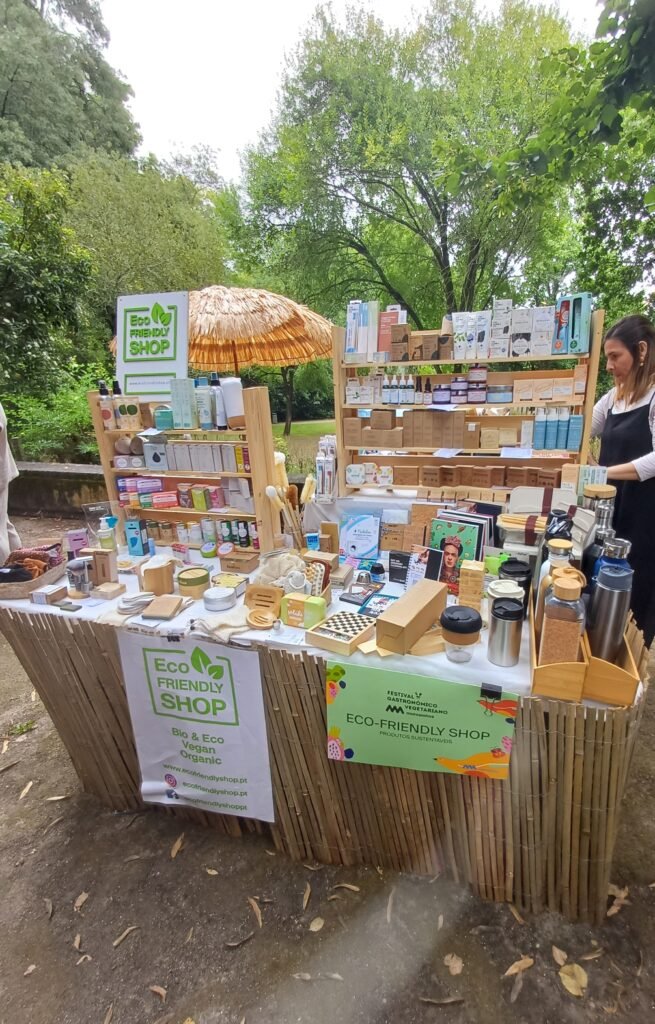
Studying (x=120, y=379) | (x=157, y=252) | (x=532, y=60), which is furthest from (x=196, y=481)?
(x=532, y=60)

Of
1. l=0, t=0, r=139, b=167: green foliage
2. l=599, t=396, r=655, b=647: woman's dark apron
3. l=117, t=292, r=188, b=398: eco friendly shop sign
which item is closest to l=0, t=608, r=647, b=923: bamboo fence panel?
l=599, t=396, r=655, b=647: woman's dark apron

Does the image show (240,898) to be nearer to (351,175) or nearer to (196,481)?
(196,481)

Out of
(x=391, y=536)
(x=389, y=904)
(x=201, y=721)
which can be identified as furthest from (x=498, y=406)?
(x=389, y=904)

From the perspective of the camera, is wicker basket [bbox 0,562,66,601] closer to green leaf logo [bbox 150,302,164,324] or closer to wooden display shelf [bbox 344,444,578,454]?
green leaf logo [bbox 150,302,164,324]

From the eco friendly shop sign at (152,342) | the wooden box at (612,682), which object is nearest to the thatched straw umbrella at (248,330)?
the eco friendly shop sign at (152,342)

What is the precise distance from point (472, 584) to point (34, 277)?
635 cm

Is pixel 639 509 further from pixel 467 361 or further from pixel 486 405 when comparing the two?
pixel 467 361

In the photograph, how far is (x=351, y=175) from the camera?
9.33m

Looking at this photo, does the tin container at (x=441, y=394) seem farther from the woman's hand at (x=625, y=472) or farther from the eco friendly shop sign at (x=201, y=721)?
the eco friendly shop sign at (x=201, y=721)

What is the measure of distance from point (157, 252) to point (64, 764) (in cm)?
1001

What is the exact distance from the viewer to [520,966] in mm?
1393

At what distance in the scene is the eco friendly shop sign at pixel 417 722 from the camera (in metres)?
1.32

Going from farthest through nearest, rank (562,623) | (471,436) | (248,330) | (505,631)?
(248,330), (471,436), (505,631), (562,623)

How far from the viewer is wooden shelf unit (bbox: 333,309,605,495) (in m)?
2.61
